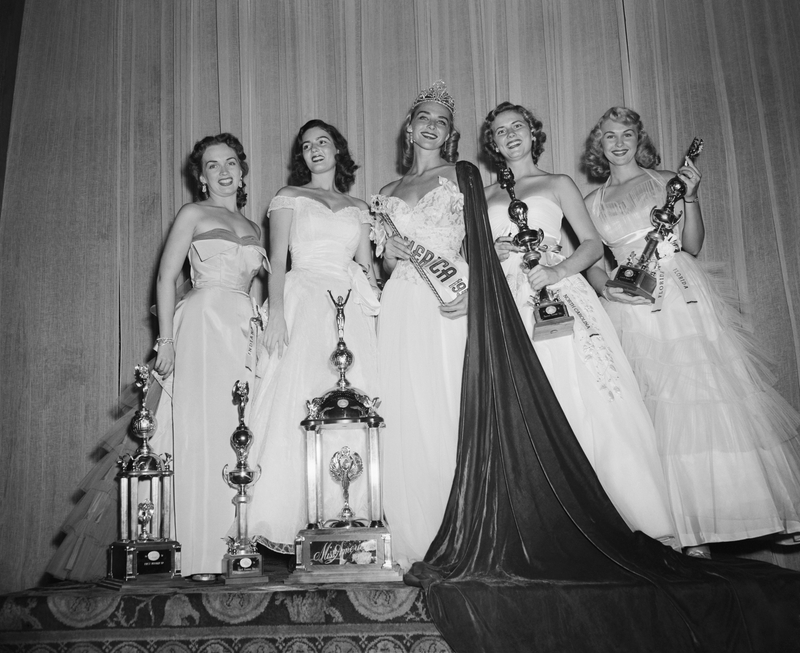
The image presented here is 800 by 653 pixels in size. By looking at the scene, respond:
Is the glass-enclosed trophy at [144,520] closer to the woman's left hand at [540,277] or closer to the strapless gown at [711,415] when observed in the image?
the woman's left hand at [540,277]

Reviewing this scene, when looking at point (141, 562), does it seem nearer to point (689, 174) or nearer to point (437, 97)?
point (437, 97)

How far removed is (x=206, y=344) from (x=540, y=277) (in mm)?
1254

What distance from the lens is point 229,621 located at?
2.20 meters

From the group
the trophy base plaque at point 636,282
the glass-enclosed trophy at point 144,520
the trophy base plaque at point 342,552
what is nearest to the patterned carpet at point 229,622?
the trophy base plaque at point 342,552

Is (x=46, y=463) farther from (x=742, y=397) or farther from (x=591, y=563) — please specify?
(x=742, y=397)

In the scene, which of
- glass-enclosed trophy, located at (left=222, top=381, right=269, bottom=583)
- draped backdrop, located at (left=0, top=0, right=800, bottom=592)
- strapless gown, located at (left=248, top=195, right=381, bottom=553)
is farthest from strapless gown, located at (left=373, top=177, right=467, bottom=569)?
draped backdrop, located at (left=0, top=0, right=800, bottom=592)

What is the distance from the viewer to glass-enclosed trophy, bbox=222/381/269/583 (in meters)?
2.48

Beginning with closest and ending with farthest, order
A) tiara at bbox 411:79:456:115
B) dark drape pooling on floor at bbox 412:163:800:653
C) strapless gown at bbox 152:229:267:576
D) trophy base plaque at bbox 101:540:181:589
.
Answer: dark drape pooling on floor at bbox 412:163:800:653
trophy base plaque at bbox 101:540:181:589
strapless gown at bbox 152:229:267:576
tiara at bbox 411:79:456:115

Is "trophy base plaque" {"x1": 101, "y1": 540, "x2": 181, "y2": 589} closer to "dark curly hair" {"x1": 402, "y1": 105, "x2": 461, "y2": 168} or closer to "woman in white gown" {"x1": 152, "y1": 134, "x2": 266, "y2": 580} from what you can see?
"woman in white gown" {"x1": 152, "y1": 134, "x2": 266, "y2": 580}

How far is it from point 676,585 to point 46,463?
294 centimetres

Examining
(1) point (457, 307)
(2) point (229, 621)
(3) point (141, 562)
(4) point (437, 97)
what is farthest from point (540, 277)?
(3) point (141, 562)

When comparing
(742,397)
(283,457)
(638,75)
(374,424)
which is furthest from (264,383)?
(638,75)

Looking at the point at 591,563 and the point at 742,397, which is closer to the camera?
the point at 591,563

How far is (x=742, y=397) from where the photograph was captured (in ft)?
9.45
